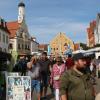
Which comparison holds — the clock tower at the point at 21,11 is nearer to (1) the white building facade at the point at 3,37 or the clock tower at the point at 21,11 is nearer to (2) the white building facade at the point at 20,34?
(2) the white building facade at the point at 20,34

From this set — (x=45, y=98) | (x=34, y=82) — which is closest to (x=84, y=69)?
(x=34, y=82)

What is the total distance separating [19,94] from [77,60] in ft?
20.1

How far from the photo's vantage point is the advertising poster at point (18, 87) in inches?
488

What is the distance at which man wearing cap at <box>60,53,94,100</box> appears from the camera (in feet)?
21.4

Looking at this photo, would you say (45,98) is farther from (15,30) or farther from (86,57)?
(15,30)

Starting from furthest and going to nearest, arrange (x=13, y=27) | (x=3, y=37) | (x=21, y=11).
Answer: (x=21, y=11) → (x=13, y=27) → (x=3, y=37)

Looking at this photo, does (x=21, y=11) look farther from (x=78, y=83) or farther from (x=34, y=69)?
(x=78, y=83)

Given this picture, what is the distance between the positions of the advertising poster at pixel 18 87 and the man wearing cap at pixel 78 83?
5805 millimetres

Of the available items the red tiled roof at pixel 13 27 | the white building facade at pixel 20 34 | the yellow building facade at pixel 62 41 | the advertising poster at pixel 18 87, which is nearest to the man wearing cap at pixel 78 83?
the advertising poster at pixel 18 87

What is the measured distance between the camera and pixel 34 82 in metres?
14.4

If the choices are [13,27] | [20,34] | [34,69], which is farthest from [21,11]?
[34,69]

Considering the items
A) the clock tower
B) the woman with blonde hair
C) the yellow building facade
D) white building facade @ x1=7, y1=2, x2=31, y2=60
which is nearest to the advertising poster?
the woman with blonde hair

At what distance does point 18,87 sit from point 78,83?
6044mm

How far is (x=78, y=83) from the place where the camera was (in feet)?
21.4
